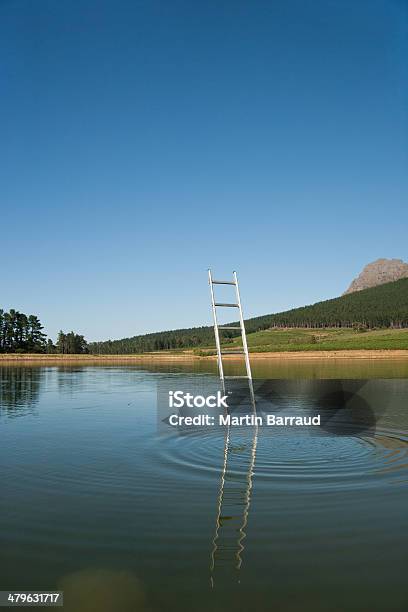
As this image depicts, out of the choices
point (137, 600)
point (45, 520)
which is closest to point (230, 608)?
point (137, 600)

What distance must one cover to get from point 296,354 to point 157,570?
373ft

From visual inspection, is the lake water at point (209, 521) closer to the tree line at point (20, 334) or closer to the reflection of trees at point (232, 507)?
the reflection of trees at point (232, 507)

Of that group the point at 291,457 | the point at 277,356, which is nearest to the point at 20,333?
the point at 277,356

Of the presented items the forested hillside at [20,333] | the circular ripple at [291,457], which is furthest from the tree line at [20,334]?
the circular ripple at [291,457]

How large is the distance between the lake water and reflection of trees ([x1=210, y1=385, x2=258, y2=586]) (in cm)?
3

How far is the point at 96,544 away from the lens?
22.1 ft

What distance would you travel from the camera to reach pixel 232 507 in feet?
26.9

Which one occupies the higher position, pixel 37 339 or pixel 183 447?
pixel 37 339

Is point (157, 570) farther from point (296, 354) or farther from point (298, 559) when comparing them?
point (296, 354)

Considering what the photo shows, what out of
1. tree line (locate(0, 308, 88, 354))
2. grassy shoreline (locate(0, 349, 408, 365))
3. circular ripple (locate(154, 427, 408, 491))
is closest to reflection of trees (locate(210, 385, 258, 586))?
circular ripple (locate(154, 427, 408, 491))

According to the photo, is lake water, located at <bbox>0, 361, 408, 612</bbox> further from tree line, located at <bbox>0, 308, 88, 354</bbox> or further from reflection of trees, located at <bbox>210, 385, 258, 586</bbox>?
tree line, located at <bbox>0, 308, 88, 354</bbox>

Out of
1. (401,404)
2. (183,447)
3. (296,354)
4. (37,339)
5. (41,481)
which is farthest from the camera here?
(37,339)

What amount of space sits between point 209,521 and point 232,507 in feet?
2.54

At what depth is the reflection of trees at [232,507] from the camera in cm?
605
